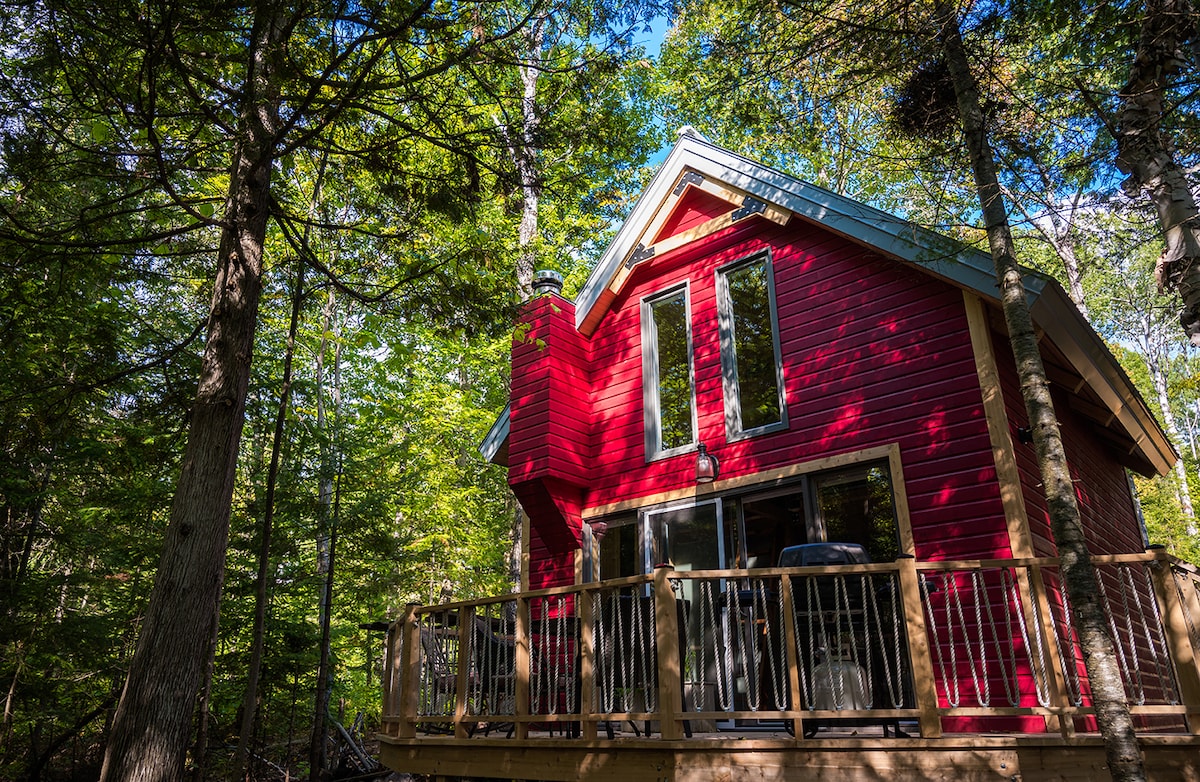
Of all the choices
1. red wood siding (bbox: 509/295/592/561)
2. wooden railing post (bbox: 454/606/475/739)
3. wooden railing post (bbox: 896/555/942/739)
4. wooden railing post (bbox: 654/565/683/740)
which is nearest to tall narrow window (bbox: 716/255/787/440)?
red wood siding (bbox: 509/295/592/561)

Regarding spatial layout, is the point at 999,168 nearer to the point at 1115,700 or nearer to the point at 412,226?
the point at 1115,700

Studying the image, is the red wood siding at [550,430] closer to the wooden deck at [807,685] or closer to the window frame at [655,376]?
the window frame at [655,376]

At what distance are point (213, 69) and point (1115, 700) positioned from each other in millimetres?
7491

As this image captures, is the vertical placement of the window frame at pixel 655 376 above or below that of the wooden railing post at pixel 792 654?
above

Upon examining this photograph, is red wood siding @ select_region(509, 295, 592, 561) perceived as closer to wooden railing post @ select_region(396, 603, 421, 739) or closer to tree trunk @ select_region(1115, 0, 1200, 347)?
wooden railing post @ select_region(396, 603, 421, 739)

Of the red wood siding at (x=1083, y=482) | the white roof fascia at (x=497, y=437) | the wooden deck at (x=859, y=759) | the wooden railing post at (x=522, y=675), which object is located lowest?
the wooden deck at (x=859, y=759)

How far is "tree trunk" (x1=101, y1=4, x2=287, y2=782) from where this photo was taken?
4035 millimetres

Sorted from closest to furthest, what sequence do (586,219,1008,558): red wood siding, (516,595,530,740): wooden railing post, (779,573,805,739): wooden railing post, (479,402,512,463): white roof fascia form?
1. (779,573,805,739): wooden railing post
2. (516,595,530,740): wooden railing post
3. (586,219,1008,558): red wood siding
4. (479,402,512,463): white roof fascia

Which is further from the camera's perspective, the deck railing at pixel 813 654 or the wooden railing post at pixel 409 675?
the wooden railing post at pixel 409 675

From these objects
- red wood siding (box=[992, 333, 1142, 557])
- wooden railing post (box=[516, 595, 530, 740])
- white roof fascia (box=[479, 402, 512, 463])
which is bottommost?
wooden railing post (box=[516, 595, 530, 740])

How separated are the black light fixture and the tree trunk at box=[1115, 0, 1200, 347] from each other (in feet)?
13.1

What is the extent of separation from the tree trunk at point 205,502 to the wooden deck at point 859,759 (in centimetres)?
237

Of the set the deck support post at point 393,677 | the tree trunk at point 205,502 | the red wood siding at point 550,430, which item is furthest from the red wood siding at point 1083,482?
the tree trunk at point 205,502

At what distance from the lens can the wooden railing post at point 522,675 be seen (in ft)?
16.4
